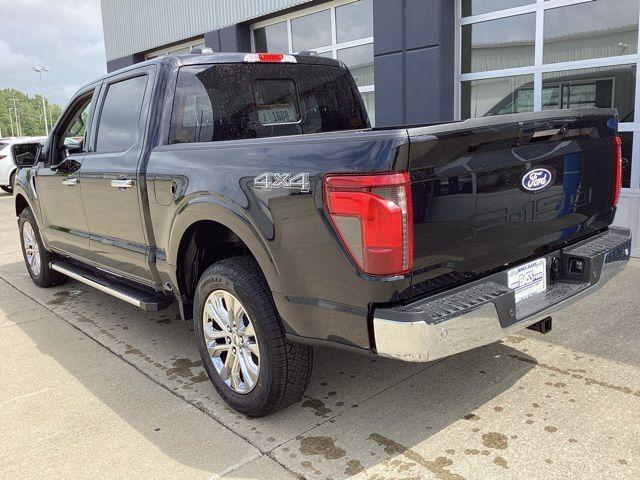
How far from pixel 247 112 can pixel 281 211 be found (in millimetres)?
1450

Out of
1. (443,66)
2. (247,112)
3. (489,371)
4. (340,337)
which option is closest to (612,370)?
(489,371)

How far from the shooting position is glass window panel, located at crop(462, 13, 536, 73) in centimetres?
704

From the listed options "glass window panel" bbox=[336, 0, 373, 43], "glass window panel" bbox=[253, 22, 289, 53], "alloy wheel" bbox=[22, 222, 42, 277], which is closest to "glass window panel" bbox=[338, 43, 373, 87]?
"glass window panel" bbox=[336, 0, 373, 43]

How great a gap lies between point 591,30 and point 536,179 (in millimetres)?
4746

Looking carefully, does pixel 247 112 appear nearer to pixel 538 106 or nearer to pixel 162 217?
pixel 162 217

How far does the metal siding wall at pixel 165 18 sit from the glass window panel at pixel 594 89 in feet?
15.2

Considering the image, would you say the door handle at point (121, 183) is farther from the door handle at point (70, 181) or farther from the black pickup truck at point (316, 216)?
the door handle at point (70, 181)

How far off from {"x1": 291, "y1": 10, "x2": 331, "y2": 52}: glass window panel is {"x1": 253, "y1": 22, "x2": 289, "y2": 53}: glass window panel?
0.28 meters

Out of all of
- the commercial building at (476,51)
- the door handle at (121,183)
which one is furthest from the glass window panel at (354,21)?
the door handle at (121,183)

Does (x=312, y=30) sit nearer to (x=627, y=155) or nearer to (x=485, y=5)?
(x=485, y=5)

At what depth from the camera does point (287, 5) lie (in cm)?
980

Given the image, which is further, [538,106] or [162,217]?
[538,106]

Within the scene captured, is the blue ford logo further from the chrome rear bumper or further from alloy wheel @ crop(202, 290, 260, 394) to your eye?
alloy wheel @ crop(202, 290, 260, 394)

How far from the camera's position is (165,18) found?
13.2 metres
